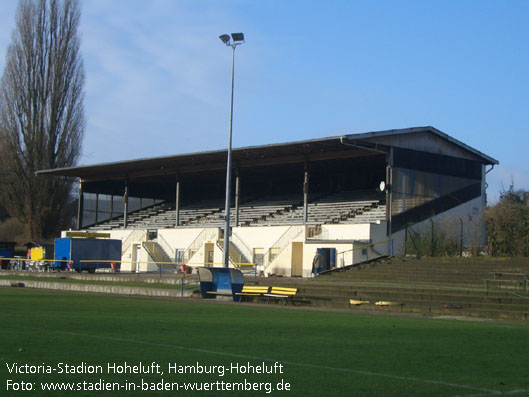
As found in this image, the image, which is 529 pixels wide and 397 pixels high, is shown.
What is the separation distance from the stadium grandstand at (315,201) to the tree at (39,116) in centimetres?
368

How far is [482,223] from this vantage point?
4234cm

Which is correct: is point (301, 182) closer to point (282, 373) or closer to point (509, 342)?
point (509, 342)

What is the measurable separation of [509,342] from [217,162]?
41763mm

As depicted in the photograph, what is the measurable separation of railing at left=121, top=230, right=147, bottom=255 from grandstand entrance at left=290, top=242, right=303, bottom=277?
15.8 m

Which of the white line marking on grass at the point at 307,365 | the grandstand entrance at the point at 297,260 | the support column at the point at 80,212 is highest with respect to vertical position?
the support column at the point at 80,212

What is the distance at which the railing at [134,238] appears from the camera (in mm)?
56144

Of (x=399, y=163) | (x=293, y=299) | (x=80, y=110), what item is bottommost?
(x=293, y=299)

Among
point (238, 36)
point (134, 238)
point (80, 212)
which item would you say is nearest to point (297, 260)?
point (238, 36)

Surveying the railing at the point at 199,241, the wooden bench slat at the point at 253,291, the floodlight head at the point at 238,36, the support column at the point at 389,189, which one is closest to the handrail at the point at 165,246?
the railing at the point at 199,241

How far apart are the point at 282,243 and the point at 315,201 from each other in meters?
8.46

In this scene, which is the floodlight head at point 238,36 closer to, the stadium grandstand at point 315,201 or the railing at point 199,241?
the stadium grandstand at point 315,201

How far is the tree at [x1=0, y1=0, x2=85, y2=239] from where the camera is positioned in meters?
64.0

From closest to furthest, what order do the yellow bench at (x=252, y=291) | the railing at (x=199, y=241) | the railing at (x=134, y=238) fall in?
the yellow bench at (x=252, y=291)
the railing at (x=199, y=241)
the railing at (x=134, y=238)

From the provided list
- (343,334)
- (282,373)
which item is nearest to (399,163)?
(343,334)
